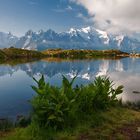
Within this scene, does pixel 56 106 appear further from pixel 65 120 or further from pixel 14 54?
pixel 14 54

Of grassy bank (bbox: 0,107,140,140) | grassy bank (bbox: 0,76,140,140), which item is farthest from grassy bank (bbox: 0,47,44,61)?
grassy bank (bbox: 0,107,140,140)

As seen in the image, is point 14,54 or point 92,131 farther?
point 14,54

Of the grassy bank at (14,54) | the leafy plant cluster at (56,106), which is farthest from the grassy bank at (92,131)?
the grassy bank at (14,54)

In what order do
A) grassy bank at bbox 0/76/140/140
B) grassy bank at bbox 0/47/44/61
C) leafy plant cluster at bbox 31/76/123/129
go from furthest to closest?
grassy bank at bbox 0/47/44/61 < leafy plant cluster at bbox 31/76/123/129 < grassy bank at bbox 0/76/140/140

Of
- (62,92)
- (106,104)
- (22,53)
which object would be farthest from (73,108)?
(22,53)

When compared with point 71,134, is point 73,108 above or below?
above

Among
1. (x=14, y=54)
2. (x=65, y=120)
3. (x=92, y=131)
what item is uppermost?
(x=14, y=54)

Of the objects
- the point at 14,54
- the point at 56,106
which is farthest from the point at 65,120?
the point at 14,54

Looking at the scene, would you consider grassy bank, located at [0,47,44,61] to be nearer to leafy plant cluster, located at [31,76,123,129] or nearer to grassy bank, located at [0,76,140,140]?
grassy bank, located at [0,76,140,140]

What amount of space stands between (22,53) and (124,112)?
531ft

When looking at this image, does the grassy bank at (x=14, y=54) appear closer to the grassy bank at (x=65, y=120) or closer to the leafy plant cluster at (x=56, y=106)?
the grassy bank at (x=65, y=120)

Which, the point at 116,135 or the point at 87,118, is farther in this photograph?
the point at 87,118

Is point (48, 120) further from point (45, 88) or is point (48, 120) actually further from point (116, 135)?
point (116, 135)

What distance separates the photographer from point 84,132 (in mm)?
12648
